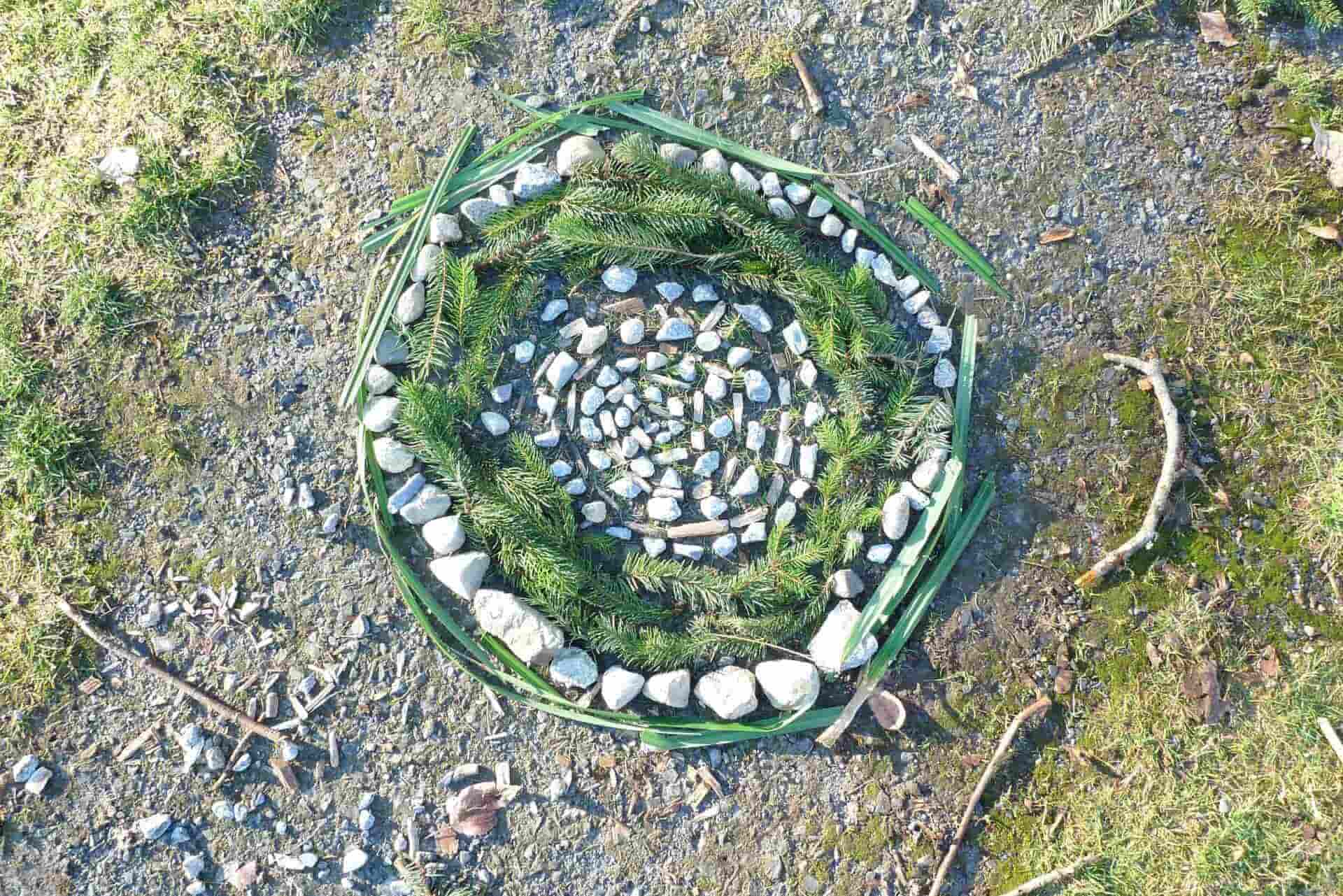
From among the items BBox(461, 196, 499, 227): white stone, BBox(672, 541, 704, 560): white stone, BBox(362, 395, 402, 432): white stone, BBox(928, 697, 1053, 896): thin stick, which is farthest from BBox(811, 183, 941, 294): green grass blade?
BBox(362, 395, 402, 432): white stone

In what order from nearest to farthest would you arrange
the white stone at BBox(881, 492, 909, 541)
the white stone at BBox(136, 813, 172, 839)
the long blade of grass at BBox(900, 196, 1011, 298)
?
1. the white stone at BBox(136, 813, 172, 839)
2. the white stone at BBox(881, 492, 909, 541)
3. the long blade of grass at BBox(900, 196, 1011, 298)

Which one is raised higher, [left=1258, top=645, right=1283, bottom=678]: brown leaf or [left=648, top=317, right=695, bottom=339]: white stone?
[left=648, top=317, right=695, bottom=339]: white stone

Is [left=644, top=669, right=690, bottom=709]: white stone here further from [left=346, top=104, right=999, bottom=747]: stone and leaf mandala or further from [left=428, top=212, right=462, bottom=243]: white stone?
[left=428, top=212, right=462, bottom=243]: white stone

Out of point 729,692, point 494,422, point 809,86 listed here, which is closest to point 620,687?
point 729,692

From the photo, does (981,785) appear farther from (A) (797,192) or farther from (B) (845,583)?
(A) (797,192)

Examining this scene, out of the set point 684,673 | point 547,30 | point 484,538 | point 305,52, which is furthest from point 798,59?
point 684,673

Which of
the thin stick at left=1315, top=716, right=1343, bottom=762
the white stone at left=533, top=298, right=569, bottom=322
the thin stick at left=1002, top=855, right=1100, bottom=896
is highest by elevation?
the white stone at left=533, top=298, right=569, bottom=322
